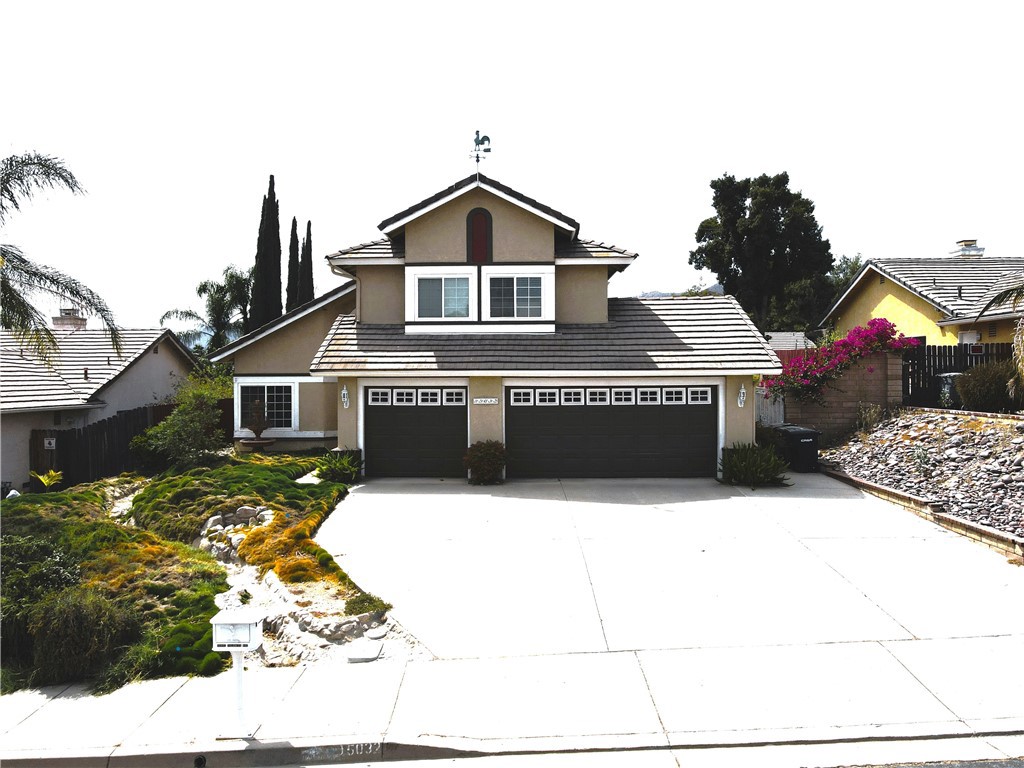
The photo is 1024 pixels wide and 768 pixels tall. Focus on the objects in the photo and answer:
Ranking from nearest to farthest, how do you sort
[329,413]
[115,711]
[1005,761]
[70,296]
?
[1005,761] → [115,711] → [70,296] → [329,413]

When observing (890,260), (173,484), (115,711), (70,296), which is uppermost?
(890,260)

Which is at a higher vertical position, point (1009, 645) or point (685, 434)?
point (685, 434)

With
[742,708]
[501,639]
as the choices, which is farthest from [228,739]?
[742,708]

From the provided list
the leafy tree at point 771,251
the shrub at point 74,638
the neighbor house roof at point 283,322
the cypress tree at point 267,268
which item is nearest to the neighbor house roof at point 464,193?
the neighbor house roof at point 283,322

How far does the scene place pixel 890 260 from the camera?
89.6ft

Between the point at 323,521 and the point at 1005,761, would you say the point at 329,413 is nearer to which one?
the point at 323,521

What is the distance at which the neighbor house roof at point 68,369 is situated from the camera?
17.7m

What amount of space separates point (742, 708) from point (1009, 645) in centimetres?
335

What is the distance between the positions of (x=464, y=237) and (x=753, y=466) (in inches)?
347

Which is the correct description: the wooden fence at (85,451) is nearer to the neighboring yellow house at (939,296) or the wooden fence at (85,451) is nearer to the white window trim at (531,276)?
the white window trim at (531,276)

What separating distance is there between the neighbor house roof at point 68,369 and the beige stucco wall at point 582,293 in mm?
12300

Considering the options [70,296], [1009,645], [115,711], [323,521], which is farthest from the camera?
[70,296]

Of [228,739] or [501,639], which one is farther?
[501,639]

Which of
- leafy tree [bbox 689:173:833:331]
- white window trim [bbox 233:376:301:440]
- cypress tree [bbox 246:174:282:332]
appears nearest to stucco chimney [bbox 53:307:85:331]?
cypress tree [bbox 246:174:282:332]
